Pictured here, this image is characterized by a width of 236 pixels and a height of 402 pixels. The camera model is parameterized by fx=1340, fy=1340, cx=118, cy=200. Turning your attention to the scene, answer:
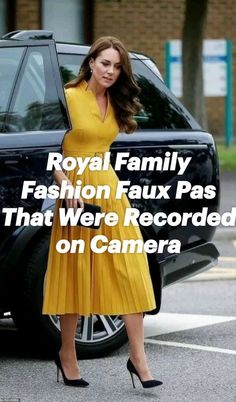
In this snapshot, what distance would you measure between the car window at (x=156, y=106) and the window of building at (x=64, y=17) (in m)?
16.9

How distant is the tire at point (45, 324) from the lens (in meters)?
6.77

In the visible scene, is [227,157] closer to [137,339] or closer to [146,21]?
[146,21]

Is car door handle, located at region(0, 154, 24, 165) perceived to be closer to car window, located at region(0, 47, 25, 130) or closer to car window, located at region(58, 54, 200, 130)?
car window, located at region(0, 47, 25, 130)

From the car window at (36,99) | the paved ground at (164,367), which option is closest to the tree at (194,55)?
the paved ground at (164,367)

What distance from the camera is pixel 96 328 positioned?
281 inches

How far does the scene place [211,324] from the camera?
8352mm

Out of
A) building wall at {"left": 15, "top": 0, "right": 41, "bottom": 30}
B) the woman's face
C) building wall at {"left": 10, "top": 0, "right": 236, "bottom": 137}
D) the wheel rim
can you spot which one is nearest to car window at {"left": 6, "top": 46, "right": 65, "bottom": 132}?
the woman's face

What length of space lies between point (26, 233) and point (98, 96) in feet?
2.90

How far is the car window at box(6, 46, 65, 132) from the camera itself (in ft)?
22.6

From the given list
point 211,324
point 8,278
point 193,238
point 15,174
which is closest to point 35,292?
point 8,278

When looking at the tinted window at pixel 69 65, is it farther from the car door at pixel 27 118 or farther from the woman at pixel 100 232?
the woman at pixel 100 232

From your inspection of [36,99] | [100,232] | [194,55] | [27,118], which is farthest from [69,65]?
[194,55]

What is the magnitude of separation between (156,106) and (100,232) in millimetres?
1533

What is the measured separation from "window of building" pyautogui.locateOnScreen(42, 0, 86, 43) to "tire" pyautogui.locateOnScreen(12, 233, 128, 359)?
17.6m
